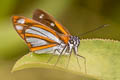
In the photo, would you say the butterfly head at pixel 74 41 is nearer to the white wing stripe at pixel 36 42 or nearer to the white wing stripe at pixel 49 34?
the white wing stripe at pixel 49 34

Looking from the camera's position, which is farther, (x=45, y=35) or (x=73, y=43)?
(x=45, y=35)

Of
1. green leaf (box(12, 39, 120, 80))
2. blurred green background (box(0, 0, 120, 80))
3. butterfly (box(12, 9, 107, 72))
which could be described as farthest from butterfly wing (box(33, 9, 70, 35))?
blurred green background (box(0, 0, 120, 80))

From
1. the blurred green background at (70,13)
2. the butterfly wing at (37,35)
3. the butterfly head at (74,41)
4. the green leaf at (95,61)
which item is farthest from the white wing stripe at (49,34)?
the blurred green background at (70,13)

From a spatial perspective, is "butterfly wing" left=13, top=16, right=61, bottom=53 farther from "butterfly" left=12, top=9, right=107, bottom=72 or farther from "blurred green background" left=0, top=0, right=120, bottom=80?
"blurred green background" left=0, top=0, right=120, bottom=80

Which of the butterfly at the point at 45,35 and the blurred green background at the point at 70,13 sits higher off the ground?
the blurred green background at the point at 70,13

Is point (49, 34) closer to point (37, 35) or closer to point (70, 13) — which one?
point (37, 35)

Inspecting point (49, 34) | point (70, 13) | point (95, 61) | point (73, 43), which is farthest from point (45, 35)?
point (70, 13)

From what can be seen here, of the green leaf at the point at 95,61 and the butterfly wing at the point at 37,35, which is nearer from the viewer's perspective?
the green leaf at the point at 95,61
